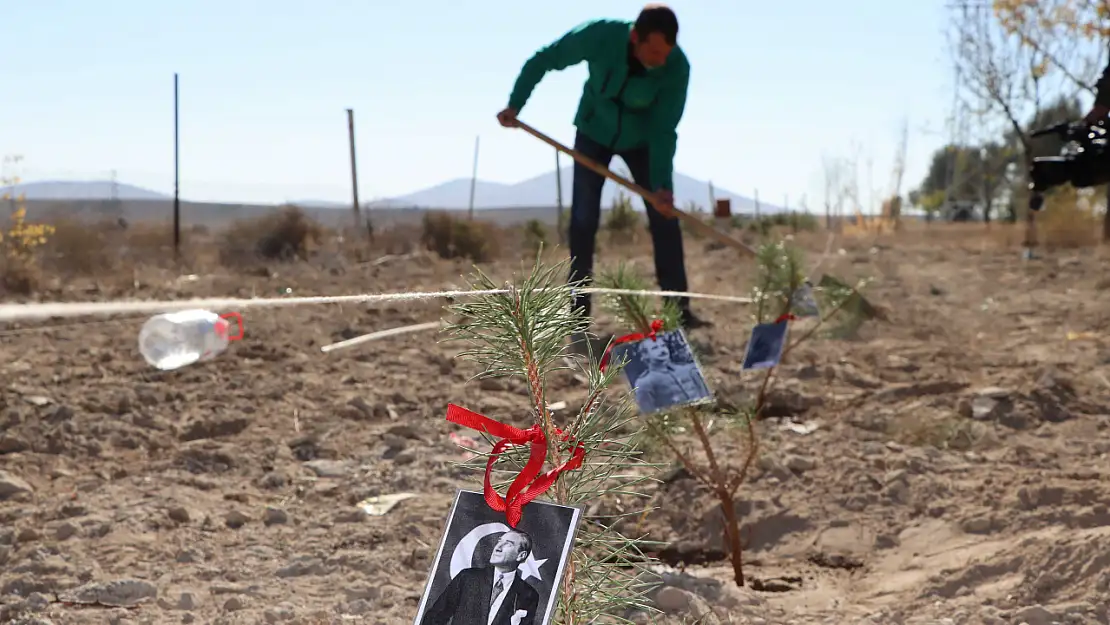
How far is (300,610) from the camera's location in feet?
6.76

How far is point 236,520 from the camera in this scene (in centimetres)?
270

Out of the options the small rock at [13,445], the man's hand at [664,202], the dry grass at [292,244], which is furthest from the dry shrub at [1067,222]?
the small rock at [13,445]

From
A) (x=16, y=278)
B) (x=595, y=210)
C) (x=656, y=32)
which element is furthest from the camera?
(x=16, y=278)

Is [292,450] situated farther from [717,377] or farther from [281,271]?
[281,271]

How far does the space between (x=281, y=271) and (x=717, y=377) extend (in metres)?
6.18

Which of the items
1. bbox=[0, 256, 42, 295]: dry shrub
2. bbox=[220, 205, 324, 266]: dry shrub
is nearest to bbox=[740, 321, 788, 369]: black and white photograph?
bbox=[0, 256, 42, 295]: dry shrub

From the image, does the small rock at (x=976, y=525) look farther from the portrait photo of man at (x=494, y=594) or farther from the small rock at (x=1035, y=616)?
the portrait photo of man at (x=494, y=594)

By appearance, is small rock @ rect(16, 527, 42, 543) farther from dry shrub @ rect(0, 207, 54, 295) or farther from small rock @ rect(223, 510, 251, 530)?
dry shrub @ rect(0, 207, 54, 295)

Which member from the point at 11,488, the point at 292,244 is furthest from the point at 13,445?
the point at 292,244

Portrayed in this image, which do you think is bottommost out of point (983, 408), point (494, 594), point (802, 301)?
point (983, 408)

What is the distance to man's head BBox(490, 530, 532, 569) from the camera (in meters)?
1.01

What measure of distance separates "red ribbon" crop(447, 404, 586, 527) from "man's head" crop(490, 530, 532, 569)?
0.05 ft

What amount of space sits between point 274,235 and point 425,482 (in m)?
11.4

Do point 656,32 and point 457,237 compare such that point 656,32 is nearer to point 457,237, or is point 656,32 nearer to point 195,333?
point 195,333
